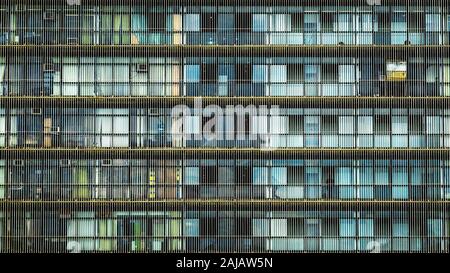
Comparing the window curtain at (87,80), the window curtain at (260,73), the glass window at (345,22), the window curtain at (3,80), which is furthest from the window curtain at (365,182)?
the window curtain at (3,80)

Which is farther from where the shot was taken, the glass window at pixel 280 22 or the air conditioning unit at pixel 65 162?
the glass window at pixel 280 22

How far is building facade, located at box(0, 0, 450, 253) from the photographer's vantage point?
36.7 meters

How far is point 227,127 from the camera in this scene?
36.6 meters

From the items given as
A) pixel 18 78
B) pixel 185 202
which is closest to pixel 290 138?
pixel 185 202

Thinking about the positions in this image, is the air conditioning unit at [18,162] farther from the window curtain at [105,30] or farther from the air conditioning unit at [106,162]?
the window curtain at [105,30]

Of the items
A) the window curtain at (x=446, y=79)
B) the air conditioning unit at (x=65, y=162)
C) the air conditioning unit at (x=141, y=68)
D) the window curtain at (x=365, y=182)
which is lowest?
the window curtain at (x=365, y=182)

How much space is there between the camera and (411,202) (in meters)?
36.7

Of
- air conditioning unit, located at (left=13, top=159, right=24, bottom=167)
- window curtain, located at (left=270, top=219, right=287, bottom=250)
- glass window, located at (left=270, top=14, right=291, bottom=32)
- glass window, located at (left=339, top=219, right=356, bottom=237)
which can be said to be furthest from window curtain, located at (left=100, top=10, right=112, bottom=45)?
glass window, located at (left=339, top=219, right=356, bottom=237)

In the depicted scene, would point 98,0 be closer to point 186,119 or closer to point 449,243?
point 186,119

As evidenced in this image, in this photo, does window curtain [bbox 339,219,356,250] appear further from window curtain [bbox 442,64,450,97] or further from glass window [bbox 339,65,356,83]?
window curtain [bbox 442,64,450,97]

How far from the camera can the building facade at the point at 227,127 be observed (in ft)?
120

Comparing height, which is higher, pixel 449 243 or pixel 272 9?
pixel 272 9
